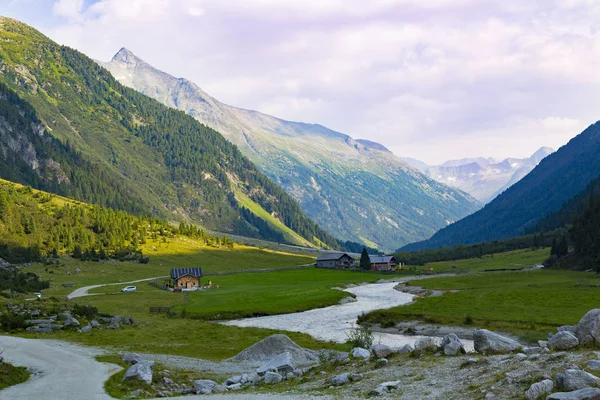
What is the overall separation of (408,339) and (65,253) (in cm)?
13738

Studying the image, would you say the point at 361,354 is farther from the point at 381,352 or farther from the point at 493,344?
the point at 493,344

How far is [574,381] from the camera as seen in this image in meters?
18.1

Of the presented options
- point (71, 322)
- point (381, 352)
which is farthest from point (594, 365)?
point (71, 322)

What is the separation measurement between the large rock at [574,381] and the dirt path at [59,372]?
10.7 meters

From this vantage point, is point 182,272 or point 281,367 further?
point 182,272

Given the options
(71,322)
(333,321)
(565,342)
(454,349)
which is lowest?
(333,321)

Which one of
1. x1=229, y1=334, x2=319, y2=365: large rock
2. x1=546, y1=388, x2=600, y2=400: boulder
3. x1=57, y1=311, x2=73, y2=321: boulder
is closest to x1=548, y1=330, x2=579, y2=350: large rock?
x1=546, y1=388, x2=600, y2=400: boulder

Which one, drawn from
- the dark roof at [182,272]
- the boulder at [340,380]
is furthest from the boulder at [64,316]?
the dark roof at [182,272]

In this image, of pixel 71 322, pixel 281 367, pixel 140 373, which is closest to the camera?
pixel 140 373

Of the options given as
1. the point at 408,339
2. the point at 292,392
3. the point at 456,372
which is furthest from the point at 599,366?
the point at 408,339

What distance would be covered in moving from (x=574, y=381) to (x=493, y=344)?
447 inches

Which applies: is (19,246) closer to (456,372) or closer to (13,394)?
(13,394)

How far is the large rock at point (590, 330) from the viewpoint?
2514cm

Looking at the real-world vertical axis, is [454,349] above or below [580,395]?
below
